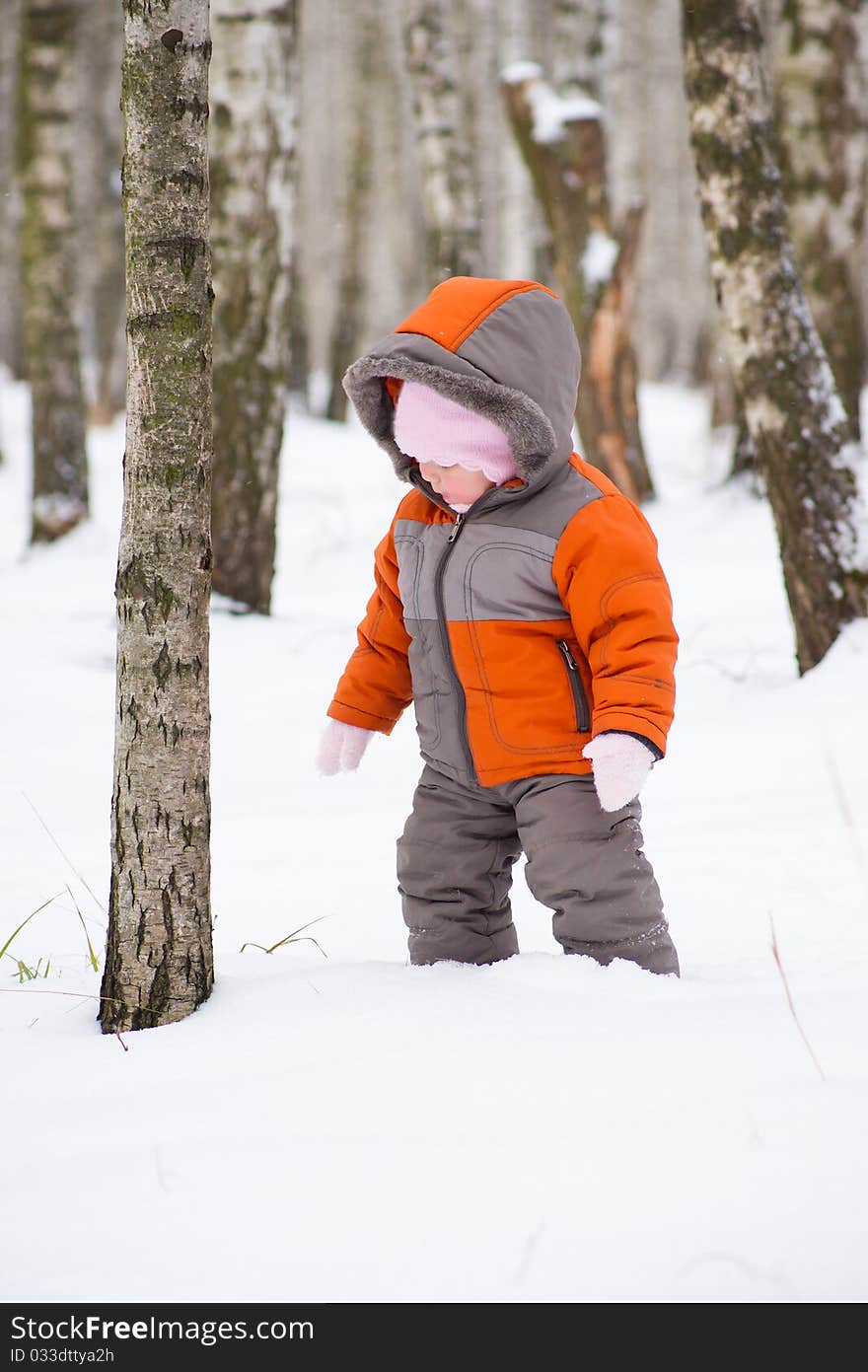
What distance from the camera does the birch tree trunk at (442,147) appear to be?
9594 millimetres

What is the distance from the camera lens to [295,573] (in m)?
8.05

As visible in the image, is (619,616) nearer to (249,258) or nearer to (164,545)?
(164,545)

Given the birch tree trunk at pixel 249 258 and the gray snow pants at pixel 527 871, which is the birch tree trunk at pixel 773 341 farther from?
the gray snow pants at pixel 527 871

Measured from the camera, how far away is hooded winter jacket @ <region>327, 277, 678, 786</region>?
210cm

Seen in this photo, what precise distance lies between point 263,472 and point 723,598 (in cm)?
264

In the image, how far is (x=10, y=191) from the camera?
614 inches

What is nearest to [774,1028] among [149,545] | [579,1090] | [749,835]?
[579,1090]

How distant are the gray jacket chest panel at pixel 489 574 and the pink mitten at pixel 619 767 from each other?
1.02 feet

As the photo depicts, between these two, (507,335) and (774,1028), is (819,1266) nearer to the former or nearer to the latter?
(774,1028)

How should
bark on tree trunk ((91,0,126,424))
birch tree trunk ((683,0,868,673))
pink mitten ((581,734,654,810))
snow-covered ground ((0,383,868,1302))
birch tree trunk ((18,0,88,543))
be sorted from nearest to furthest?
snow-covered ground ((0,383,868,1302))
pink mitten ((581,734,654,810))
birch tree trunk ((683,0,868,673))
birch tree trunk ((18,0,88,543))
bark on tree trunk ((91,0,126,424))

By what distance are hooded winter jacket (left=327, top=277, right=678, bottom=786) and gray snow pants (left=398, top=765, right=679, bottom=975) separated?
0.24ft

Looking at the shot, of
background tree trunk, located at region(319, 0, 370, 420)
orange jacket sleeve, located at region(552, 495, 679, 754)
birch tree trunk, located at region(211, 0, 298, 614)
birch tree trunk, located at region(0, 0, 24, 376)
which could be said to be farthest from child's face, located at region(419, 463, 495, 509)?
birch tree trunk, located at region(0, 0, 24, 376)

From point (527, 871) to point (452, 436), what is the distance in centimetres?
85

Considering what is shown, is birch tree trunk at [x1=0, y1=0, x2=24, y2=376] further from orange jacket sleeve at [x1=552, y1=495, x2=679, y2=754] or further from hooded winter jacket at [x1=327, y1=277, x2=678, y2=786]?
orange jacket sleeve at [x1=552, y1=495, x2=679, y2=754]
